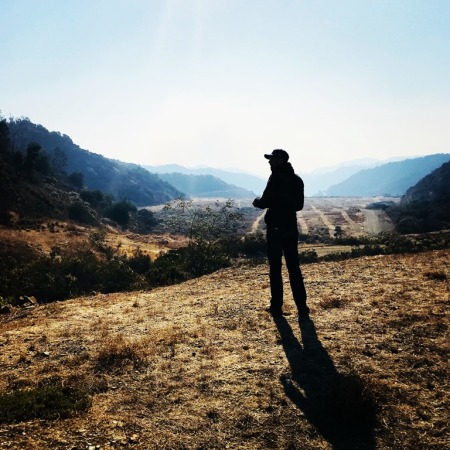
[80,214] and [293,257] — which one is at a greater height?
[80,214]

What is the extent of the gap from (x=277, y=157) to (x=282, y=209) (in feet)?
3.54

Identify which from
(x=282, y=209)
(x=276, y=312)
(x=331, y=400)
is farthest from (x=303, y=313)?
(x=331, y=400)

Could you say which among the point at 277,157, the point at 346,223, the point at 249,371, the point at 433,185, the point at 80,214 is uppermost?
the point at 433,185

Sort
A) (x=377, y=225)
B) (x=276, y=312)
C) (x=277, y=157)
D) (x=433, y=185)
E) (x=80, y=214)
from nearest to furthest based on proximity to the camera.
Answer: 1. (x=277, y=157)
2. (x=276, y=312)
3. (x=80, y=214)
4. (x=377, y=225)
5. (x=433, y=185)

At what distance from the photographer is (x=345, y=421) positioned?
4.24m

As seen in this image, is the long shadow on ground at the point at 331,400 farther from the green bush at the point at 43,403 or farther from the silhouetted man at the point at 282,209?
the green bush at the point at 43,403

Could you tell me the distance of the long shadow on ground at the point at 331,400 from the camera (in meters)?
4.03

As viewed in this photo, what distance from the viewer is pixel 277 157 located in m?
7.39

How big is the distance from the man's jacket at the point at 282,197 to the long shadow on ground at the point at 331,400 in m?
2.74

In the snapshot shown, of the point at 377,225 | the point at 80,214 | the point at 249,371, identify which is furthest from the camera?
the point at 377,225

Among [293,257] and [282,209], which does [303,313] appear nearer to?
[293,257]

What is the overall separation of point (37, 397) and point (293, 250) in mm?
5161

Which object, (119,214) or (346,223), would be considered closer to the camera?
(119,214)

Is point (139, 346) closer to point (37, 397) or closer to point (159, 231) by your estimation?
point (37, 397)
